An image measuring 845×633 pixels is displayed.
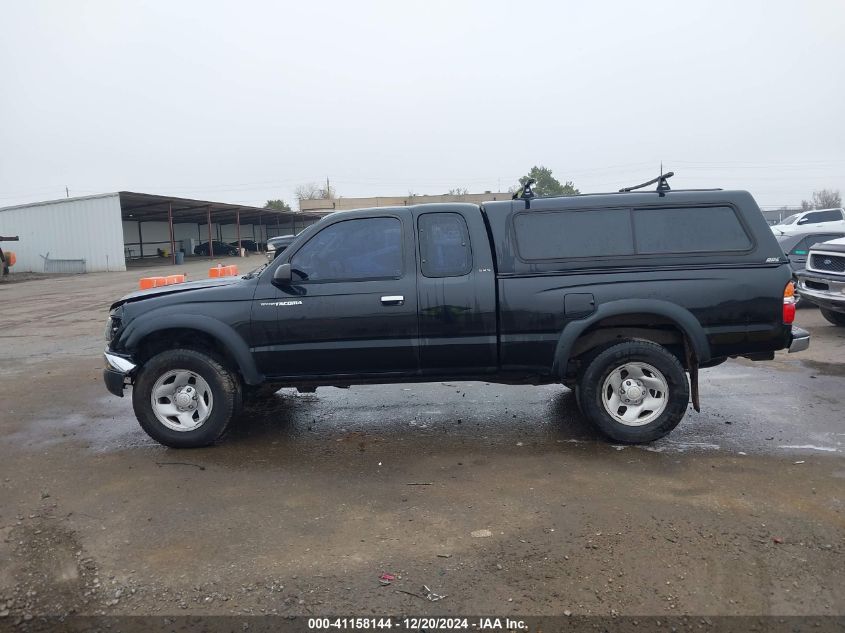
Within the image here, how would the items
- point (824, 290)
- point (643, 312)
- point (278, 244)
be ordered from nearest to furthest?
point (643, 312)
point (278, 244)
point (824, 290)

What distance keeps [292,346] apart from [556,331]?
2102 millimetres

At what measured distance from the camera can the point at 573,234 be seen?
16.5 feet

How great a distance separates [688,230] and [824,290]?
6033 millimetres

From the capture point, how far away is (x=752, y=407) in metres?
5.98

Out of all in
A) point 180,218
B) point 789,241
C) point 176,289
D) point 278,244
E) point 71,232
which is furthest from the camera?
point 180,218

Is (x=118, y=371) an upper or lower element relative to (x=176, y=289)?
lower

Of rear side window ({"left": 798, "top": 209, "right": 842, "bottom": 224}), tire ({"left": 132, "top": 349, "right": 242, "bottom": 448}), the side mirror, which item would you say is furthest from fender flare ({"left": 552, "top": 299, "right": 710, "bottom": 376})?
rear side window ({"left": 798, "top": 209, "right": 842, "bottom": 224})

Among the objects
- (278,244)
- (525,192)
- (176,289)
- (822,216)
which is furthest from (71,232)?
(822,216)

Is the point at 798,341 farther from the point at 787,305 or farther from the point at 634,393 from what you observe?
the point at 634,393

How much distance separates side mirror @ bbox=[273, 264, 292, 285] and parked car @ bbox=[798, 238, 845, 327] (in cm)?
839

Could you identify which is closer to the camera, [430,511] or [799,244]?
[430,511]

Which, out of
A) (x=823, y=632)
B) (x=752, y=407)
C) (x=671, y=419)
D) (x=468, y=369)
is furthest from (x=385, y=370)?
(x=752, y=407)

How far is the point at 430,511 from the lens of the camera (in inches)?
Answer: 154

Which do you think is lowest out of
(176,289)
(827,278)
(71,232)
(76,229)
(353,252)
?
(827,278)
